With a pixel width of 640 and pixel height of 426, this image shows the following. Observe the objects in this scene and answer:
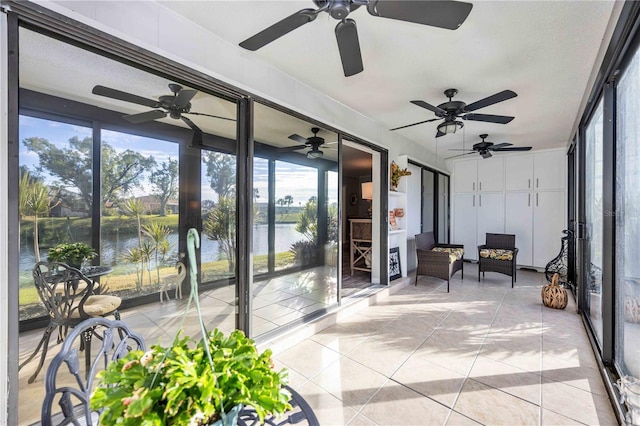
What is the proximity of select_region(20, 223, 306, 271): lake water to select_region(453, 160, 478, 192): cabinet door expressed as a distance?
202 inches

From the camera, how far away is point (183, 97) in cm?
212

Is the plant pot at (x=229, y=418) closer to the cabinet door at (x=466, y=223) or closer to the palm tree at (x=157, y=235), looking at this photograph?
the palm tree at (x=157, y=235)

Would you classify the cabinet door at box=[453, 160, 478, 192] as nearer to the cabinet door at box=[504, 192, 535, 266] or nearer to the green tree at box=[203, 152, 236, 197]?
the cabinet door at box=[504, 192, 535, 266]

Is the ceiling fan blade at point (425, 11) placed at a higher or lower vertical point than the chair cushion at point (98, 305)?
higher

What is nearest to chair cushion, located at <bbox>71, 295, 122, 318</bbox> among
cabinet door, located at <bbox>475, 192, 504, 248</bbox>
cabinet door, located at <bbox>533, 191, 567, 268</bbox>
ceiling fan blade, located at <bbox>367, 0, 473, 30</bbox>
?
ceiling fan blade, located at <bbox>367, 0, 473, 30</bbox>

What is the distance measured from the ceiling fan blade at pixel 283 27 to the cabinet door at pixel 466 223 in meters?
6.30

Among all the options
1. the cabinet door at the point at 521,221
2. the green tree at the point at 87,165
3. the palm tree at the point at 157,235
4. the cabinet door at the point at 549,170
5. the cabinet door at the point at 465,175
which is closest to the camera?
the green tree at the point at 87,165

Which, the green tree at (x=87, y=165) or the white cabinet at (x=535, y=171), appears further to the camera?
the white cabinet at (x=535, y=171)

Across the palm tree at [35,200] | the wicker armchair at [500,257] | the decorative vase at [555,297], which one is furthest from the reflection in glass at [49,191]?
the wicker armchair at [500,257]

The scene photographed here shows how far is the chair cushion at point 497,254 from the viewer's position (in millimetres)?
4916

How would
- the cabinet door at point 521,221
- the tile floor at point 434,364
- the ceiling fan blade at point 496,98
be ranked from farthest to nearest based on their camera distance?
the cabinet door at point 521,221
the ceiling fan blade at point 496,98
the tile floor at point 434,364

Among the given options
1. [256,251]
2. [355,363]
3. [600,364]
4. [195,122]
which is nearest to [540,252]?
[600,364]

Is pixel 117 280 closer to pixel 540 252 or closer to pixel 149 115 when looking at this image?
pixel 149 115

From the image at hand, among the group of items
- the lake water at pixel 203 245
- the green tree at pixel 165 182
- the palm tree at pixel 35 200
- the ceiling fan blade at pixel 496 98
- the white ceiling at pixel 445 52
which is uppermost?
the white ceiling at pixel 445 52
